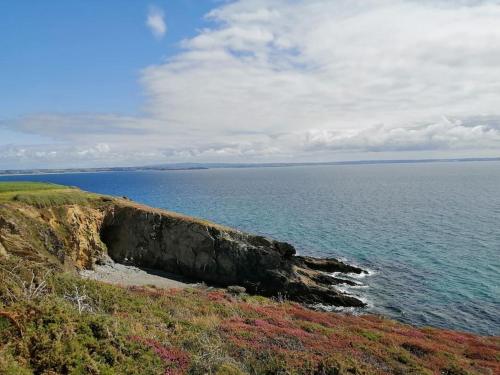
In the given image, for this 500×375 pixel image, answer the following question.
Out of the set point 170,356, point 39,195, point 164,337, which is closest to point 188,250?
point 39,195

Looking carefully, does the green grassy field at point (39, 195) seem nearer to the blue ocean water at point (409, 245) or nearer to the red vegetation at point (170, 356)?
the red vegetation at point (170, 356)

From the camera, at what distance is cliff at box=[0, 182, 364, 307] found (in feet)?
131

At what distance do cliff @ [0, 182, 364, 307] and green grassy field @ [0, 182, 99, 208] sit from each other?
0.13m

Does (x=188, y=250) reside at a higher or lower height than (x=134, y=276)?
higher

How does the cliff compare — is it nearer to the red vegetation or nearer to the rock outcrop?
the rock outcrop

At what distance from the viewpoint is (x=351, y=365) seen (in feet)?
47.8

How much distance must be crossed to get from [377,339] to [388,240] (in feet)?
146

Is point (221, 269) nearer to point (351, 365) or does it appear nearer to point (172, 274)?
point (172, 274)

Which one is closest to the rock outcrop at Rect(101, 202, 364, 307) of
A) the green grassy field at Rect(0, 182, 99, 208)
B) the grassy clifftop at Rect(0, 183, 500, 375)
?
the green grassy field at Rect(0, 182, 99, 208)

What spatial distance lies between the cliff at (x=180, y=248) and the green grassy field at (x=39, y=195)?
0.13 m

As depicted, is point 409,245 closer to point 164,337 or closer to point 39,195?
point 39,195

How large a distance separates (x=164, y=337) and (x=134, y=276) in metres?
28.3

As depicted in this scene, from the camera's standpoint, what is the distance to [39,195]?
38.6 meters

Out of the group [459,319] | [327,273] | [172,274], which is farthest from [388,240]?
[172,274]
